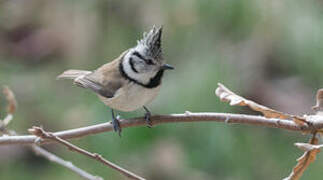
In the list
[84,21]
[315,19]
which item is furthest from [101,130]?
A: [84,21]

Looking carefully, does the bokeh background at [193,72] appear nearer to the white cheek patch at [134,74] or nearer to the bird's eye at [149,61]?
the white cheek patch at [134,74]

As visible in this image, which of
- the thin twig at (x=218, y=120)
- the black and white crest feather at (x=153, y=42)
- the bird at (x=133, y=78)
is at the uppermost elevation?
the black and white crest feather at (x=153, y=42)

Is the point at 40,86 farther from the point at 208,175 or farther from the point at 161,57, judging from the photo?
the point at 161,57

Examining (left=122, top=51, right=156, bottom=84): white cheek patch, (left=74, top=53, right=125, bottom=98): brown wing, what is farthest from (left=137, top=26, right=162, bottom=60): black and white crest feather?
(left=74, top=53, right=125, bottom=98): brown wing

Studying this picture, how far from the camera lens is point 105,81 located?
8.02ft

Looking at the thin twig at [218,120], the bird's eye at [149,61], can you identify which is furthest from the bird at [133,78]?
the thin twig at [218,120]

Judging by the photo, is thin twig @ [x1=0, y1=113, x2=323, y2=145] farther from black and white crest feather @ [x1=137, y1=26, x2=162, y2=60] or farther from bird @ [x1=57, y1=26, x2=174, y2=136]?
bird @ [x1=57, y1=26, x2=174, y2=136]

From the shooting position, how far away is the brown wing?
239 cm

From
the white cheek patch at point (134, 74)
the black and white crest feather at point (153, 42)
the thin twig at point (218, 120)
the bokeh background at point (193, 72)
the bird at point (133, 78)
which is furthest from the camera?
the bokeh background at point (193, 72)

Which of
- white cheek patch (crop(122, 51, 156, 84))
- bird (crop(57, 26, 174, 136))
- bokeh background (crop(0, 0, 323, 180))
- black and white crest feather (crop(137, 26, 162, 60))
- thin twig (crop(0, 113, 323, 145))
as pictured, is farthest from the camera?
bokeh background (crop(0, 0, 323, 180))

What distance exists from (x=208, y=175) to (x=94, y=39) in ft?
3.16

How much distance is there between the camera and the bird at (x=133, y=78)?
2.23 meters

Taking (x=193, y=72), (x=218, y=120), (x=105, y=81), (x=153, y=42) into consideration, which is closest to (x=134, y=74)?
(x=105, y=81)

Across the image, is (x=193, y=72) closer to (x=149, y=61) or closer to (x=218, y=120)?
(x=149, y=61)
